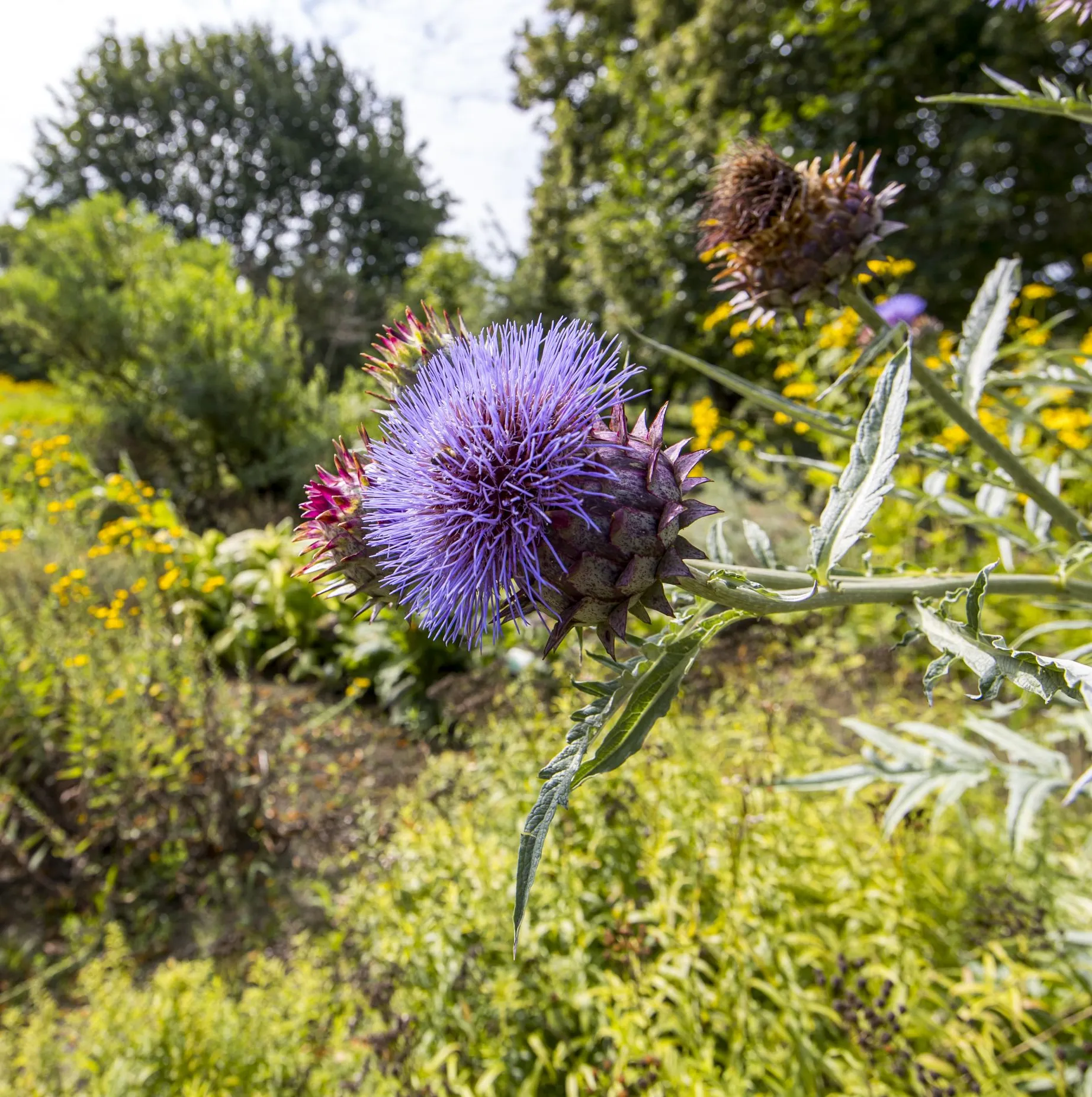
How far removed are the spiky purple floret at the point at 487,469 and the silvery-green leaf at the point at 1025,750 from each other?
1.22m

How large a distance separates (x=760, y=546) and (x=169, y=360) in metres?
8.11

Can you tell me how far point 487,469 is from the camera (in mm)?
917

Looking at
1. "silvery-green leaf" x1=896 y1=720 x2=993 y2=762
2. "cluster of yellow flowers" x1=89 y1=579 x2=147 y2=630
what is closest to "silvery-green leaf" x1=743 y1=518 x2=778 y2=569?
"silvery-green leaf" x1=896 y1=720 x2=993 y2=762

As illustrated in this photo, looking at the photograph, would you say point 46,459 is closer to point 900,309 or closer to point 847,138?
point 900,309

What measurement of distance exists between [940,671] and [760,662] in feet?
9.28

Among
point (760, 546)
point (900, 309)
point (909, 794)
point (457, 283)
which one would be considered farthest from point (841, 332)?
point (457, 283)

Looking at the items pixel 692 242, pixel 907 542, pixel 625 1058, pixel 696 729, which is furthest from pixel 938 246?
pixel 625 1058

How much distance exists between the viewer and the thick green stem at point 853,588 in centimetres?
88

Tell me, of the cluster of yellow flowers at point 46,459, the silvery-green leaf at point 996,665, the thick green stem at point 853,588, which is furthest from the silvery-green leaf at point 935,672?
the cluster of yellow flowers at point 46,459

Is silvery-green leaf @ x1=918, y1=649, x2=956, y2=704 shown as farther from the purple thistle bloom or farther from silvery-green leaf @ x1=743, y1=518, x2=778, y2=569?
the purple thistle bloom

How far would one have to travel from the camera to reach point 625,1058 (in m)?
1.54

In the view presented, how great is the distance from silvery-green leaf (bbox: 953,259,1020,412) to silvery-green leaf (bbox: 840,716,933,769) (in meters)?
0.80

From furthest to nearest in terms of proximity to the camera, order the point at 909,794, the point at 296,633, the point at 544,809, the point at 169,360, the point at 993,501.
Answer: the point at 169,360
the point at 296,633
the point at 909,794
the point at 993,501
the point at 544,809

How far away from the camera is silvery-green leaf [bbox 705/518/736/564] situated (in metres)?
1.11
